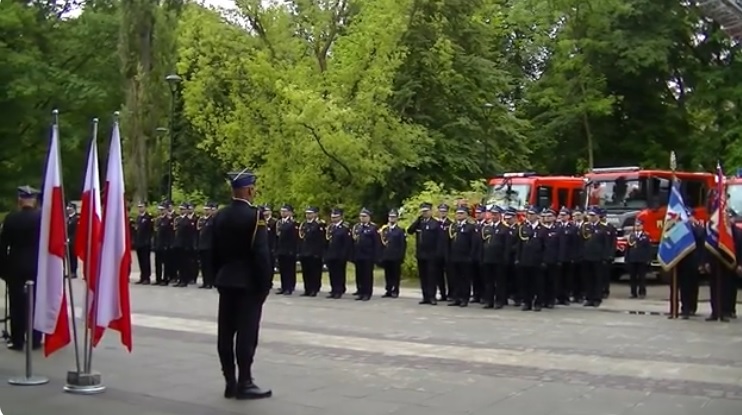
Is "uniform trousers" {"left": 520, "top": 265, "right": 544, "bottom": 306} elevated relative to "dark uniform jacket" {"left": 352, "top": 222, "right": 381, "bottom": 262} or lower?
lower

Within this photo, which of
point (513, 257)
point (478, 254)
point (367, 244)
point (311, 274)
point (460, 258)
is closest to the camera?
point (513, 257)

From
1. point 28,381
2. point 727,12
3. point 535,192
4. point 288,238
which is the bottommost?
point 28,381

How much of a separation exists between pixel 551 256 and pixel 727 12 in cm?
658

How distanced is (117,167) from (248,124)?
22125 mm

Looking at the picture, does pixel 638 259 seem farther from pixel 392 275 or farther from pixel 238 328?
pixel 238 328

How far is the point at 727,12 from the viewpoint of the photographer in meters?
12.5

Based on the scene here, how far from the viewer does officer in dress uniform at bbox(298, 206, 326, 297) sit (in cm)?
2038

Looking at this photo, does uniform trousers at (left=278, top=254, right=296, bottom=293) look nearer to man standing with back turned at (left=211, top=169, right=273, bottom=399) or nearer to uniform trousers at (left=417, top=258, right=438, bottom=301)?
uniform trousers at (left=417, top=258, right=438, bottom=301)

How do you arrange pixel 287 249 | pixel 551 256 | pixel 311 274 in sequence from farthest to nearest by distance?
pixel 287 249 → pixel 311 274 → pixel 551 256

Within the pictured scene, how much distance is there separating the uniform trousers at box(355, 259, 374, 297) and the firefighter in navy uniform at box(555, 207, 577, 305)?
147 inches

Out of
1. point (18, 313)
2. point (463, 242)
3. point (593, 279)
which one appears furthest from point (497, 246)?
point (18, 313)

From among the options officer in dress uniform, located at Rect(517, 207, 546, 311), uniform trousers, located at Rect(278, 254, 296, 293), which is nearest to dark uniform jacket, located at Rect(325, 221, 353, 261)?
uniform trousers, located at Rect(278, 254, 296, 293)

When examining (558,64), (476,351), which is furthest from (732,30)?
(558,64)

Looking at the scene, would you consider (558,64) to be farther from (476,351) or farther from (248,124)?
(476,351)
